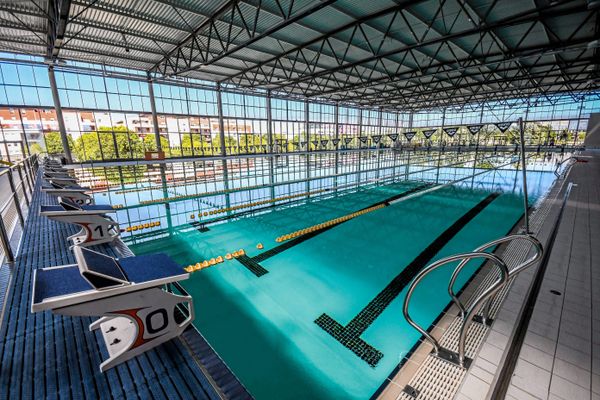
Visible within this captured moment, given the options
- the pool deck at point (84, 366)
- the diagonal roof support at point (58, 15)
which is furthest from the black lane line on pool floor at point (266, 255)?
the diagonal roof support at point (58, 15)

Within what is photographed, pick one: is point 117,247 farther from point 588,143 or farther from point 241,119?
point 588,143

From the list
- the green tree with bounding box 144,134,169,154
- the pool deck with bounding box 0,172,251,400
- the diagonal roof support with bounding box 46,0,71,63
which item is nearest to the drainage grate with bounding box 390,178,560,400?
the pool deck with bounding box 0,172,251,400

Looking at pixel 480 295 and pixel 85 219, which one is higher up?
pixel 85 219

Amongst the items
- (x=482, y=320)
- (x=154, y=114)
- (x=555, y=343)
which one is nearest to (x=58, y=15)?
(x=154, y=114)

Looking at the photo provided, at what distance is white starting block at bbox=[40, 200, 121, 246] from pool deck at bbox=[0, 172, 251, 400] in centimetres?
133

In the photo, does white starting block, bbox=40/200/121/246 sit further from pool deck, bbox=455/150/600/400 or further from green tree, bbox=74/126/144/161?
green tree, bbox=74/126/144/161

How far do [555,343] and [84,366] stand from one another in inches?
148

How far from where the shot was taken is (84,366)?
1739 millimetres

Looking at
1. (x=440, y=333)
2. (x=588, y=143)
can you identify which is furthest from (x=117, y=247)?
(x=588, y=143)

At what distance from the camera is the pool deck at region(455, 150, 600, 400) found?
196cm

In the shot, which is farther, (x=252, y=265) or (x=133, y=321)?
(x=252, y=265)

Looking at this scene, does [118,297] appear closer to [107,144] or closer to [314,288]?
[314,288]

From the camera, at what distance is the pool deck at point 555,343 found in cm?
196

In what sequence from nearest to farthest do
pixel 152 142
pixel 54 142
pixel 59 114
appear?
pixel 59 114, pixel 54 142, pixel 152 142
